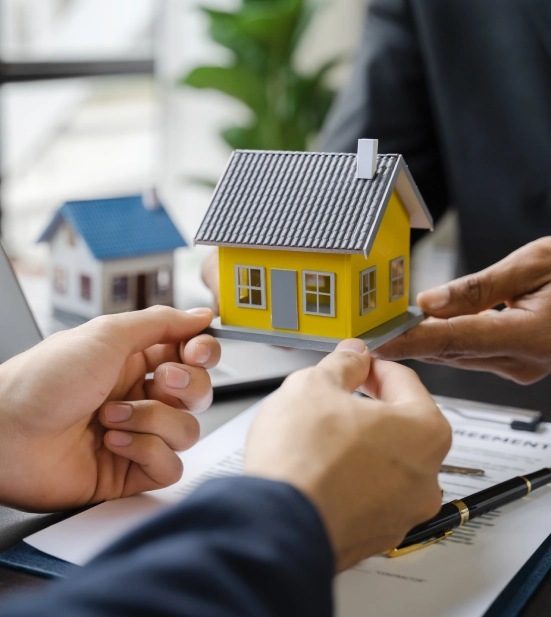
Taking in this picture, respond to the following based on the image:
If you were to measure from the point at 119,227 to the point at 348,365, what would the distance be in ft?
2.59

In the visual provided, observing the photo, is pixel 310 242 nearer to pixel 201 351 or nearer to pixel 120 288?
pixel 201 351

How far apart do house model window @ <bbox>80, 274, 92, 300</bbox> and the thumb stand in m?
0.71

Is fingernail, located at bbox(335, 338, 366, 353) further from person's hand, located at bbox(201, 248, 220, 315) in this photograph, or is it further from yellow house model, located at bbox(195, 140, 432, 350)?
person's hand, located at bbox(201, 248, 220, 315)

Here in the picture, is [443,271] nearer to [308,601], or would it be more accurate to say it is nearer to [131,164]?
[131,164]

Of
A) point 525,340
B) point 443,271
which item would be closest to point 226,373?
point 525,340

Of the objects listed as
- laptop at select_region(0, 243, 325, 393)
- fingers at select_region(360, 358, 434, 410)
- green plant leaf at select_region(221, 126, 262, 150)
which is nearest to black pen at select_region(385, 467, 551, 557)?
fingers at select_region(360, 358, 434, 410)

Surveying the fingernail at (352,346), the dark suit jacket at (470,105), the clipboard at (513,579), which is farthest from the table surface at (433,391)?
the dark suit jacket at (470,105)

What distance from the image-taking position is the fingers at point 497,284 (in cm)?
84

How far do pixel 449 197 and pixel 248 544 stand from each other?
1.35 meters

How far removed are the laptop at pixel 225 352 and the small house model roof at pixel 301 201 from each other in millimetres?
295

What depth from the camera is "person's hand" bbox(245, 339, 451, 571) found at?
45 cm

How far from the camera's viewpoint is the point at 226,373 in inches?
39.8

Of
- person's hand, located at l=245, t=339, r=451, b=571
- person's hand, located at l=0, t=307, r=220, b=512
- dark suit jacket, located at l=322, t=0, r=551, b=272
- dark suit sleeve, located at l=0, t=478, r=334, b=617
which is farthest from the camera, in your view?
dark suit jacket, located at l=322, t=0, r=551, b=272

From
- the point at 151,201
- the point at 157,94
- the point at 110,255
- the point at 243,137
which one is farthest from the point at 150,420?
the point at 157,94
